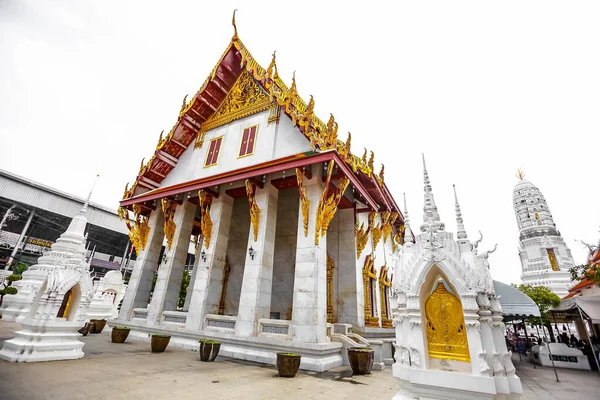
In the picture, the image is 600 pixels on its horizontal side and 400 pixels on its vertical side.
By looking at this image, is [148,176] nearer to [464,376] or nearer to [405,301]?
[405,301]

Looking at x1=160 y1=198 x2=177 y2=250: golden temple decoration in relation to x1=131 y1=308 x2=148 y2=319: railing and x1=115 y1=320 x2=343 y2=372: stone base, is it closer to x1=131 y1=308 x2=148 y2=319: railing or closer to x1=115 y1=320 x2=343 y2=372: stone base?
x1=131 y1=308 x2=148 y2=319: railing

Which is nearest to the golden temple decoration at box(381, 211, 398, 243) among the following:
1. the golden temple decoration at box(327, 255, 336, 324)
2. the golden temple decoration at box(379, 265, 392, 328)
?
the golden temple decoration at box(379, 265, 392, 328)

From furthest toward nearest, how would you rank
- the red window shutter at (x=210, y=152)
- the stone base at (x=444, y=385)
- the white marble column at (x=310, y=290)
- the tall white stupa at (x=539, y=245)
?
the tall white stupa at (x=539, y=245) → the red window shutter at (x=210, y=152) → the white marble column at (x=310, y=290) → the stone base at (x=444, y=385)

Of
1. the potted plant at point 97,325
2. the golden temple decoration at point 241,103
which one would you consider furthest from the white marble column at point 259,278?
the potted plant at point 97,325

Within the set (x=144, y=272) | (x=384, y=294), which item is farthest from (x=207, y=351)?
(x=384, y=294)

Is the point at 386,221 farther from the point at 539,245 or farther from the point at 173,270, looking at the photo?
the point at 539,245

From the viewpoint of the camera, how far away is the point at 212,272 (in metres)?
9.70

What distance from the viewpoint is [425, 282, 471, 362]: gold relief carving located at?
312cm

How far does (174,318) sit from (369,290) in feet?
24.9

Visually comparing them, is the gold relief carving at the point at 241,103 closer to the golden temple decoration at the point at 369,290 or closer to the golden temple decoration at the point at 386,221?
the golden temple decoration at the point at 386,221

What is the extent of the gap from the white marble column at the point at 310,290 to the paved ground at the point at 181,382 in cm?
105

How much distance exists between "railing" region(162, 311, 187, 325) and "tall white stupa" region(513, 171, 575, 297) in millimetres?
36392

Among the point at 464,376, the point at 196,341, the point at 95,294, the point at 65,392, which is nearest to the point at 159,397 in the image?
the point at 65,392

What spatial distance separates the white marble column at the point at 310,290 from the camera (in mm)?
7200
